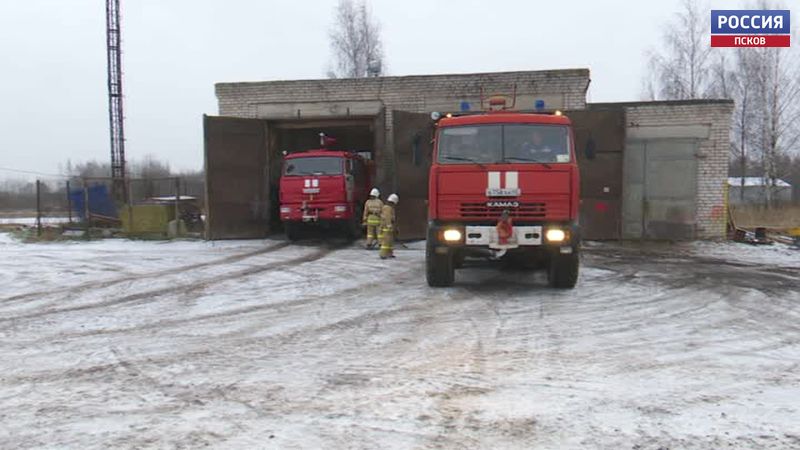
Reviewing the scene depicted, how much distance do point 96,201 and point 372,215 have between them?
41.8 feet

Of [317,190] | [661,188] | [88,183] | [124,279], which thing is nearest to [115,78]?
[88,183]

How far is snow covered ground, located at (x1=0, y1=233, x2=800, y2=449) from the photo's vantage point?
3.88 meters

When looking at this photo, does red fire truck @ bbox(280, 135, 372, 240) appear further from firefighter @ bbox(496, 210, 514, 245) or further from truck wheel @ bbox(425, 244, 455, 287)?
firefighter @ bbox(496, 210, 514, 245)

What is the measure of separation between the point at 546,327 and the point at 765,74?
91.3 ft

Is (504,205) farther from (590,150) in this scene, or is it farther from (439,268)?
(590,150)

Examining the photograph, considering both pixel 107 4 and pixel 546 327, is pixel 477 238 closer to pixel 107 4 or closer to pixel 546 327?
pixel 546 327

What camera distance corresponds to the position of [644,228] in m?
16.8

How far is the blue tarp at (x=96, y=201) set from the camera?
21.4 meters

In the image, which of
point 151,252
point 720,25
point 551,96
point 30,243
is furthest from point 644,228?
point 30,243

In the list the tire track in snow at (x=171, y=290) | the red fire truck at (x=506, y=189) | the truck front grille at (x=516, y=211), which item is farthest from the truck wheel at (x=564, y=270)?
the tire track in snow at (x=171, y=290)

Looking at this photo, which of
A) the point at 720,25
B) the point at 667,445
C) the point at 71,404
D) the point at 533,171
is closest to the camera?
the point at 667,445

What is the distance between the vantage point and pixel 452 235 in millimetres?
8617

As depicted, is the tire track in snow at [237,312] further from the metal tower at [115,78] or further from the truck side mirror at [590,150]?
the metal tower at [115,78]

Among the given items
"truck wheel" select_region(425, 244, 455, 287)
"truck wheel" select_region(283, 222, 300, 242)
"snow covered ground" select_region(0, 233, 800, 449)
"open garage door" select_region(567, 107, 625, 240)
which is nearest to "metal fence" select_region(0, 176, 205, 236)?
"truck wheel" select_region(283, 222, 300, 242)
